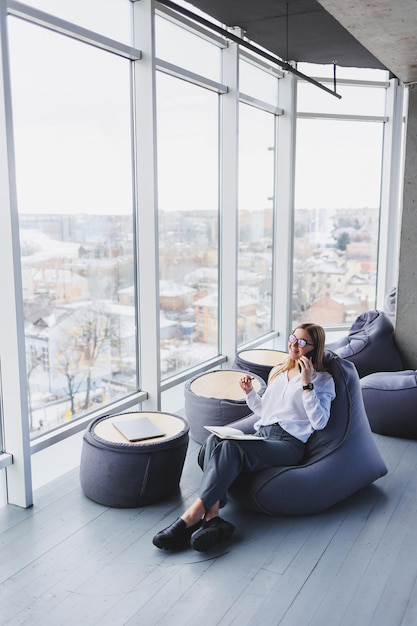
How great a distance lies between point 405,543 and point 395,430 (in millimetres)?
1925

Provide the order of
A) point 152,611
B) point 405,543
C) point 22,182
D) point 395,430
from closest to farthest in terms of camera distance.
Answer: point 152,611, point 405,543, point 22,182, point 395,430

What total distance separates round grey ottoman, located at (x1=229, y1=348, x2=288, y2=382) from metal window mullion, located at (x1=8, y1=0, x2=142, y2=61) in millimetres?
3192

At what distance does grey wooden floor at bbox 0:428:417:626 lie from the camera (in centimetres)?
308

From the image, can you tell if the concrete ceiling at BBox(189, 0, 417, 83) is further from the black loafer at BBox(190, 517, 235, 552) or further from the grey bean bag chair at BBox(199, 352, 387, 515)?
the black loafer at BBox(190, 517, 235, 552)

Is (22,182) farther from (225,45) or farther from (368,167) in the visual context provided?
(368,167)

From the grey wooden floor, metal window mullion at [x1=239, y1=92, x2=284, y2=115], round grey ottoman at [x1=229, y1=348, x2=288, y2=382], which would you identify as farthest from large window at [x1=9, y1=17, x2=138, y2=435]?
metal window mullion at [x1=239, y1=92, x2=284, y2=115]

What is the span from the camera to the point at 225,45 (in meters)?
6.67

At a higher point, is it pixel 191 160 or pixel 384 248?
pixel 191 160

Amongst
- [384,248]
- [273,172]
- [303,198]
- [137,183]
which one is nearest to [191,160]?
[137,183]

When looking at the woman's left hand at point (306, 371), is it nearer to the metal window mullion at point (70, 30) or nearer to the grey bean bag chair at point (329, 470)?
the grey bean bag chair at point (329, 470)

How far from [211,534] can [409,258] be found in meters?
4.14

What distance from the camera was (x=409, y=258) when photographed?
6547mm

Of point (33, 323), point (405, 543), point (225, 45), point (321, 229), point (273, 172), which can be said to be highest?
point (225, 45)

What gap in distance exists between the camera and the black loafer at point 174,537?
362cm
